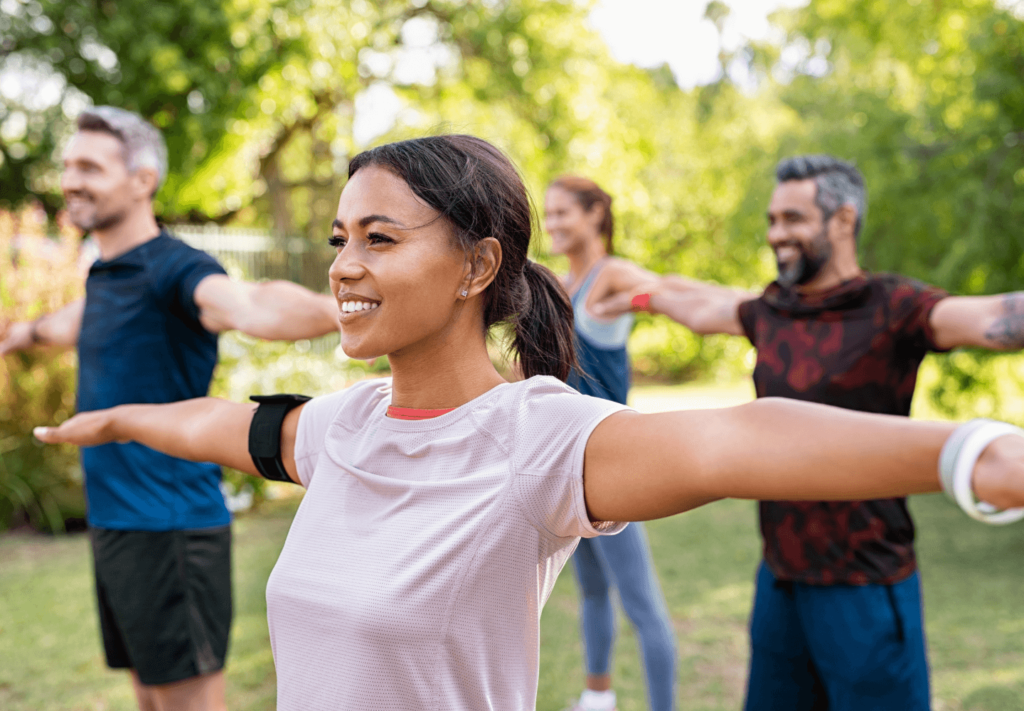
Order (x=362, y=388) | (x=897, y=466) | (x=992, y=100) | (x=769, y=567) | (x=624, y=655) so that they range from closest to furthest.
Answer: (x=897, y=466)
(x=362, y=388)
(x=769, y=567)
(x=624, y=655)
(x=992, y=100)

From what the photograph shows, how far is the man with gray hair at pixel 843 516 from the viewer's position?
2.62 metres

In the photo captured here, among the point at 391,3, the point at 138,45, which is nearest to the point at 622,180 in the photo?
the point at 391,3

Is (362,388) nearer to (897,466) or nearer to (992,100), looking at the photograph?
(897,466)

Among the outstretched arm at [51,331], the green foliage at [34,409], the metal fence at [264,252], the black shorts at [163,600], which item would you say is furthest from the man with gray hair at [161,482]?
the metal fence at [264,252]

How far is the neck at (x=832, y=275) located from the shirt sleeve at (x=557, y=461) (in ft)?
6.31

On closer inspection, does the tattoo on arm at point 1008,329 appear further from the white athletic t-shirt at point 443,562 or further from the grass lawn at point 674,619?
the grass lawn at point 674,619

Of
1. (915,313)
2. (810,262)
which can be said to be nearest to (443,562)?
(915,313)

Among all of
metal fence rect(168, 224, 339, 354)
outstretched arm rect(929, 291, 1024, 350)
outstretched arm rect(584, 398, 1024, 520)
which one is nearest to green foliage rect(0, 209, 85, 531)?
metal fence rect(168, 224, 339, 354)

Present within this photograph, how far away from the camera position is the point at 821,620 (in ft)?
8.87

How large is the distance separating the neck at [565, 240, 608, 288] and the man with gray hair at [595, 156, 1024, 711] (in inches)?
48.0

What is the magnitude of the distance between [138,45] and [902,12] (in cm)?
1059

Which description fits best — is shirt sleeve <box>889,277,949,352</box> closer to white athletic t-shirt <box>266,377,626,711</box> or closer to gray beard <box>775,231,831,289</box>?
gray beard <box>775,231,831,289</box>

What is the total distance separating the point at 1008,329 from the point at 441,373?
1929 millimetres

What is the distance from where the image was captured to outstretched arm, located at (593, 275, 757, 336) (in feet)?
11.5
